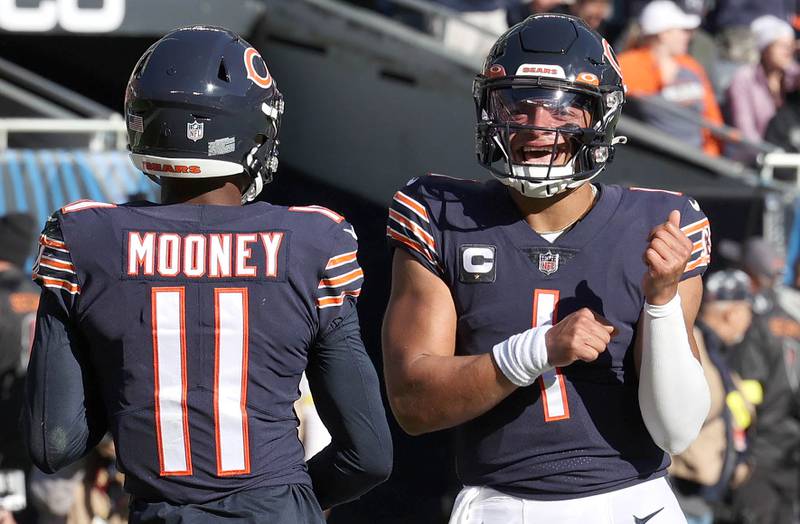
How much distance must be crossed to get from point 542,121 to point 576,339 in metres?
0.50

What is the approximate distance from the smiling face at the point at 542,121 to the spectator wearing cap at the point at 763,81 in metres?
5.27

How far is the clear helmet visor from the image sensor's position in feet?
9.20

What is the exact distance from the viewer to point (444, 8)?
7844mm

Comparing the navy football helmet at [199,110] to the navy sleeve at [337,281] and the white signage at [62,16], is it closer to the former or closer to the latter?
the navy sleeve at [337,281]

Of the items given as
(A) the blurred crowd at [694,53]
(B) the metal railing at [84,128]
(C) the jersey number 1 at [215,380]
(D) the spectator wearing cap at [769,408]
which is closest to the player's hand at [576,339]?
(C) the jersey number 1 at [215,380]

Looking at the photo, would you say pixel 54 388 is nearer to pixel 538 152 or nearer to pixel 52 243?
pixel 52 243

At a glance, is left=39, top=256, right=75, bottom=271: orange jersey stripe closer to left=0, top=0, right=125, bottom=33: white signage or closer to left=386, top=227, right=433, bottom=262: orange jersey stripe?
left=386, top=227, right=433, bottom=262: orange jersey stripe

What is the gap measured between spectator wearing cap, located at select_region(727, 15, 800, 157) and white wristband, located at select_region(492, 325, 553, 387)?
18.1 feet

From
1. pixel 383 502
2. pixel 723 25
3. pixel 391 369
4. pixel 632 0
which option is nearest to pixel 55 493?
pixel 383 502

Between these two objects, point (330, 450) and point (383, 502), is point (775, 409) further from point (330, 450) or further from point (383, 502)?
point (330, 450)

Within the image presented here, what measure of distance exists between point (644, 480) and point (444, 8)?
A: 5.38 m

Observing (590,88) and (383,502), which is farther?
(383,502)

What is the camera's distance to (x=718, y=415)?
5.77m

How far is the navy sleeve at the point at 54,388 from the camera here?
8.12 feet
